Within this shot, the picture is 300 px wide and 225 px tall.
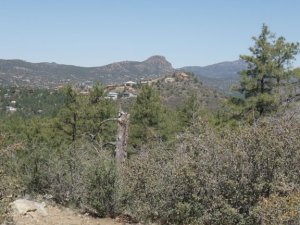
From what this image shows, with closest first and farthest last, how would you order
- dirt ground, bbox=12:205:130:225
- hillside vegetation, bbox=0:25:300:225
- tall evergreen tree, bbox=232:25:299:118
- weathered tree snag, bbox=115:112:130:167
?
hillside vegetation, bbox=0:25:300:225 < dirt ground, bbox=12:205:130:225 < weathered tree snag, bbox=115:112:130:167 < tall evergreen tree, bbox=232:25:299:118

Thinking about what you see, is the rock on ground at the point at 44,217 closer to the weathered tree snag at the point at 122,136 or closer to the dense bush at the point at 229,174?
the dense bush at the point at 229,174

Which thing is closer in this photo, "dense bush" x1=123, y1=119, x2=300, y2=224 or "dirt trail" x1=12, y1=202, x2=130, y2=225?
"dense bush" x1=123, y1=119, x2=300, y2=224

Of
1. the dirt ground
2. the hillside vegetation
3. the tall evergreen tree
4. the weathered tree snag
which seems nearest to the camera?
the hillside vegetation

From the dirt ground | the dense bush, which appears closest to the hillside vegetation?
the dense bush

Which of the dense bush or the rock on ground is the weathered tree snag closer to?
the rock on ground

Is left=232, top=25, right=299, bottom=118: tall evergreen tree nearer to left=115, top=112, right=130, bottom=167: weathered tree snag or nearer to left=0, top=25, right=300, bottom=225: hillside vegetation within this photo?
left=0, top=25, right=300, bottom=225: hillside vegetation

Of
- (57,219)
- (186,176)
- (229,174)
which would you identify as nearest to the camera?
(229,174)

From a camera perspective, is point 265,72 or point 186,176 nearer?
point 186,176

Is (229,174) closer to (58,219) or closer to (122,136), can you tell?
(58,219)

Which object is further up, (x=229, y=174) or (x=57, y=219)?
(x=229, y=174)

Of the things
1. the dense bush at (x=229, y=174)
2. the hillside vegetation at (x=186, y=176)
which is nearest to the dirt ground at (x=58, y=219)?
the hillside vegetation at (x=186, y=176)

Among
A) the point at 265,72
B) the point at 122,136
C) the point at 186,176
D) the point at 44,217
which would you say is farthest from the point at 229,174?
the point at 265,72

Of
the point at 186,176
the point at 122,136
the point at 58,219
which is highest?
the point at 186,176

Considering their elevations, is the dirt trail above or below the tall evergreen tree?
below
